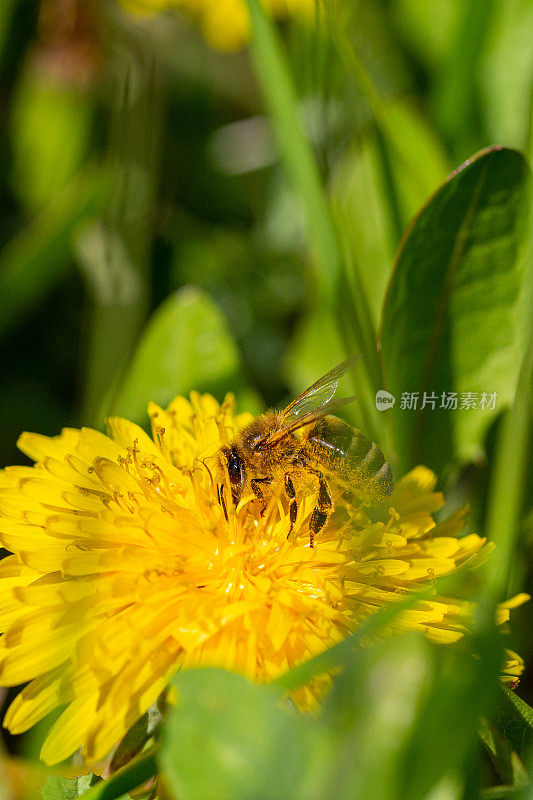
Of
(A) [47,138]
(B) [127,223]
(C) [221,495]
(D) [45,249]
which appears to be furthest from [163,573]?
(A) [47,138]

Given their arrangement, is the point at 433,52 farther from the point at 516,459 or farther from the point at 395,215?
the point at 516,459

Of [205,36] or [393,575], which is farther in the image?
[205,36]

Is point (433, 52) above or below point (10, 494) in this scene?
above

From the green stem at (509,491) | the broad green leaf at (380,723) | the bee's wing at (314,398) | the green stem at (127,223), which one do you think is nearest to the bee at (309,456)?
the bee's wing at (314,398)

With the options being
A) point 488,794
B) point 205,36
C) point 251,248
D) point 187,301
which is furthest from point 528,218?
point 205,36

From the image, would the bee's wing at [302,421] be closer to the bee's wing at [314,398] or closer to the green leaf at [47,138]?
→ the bee's wing at [314,398]

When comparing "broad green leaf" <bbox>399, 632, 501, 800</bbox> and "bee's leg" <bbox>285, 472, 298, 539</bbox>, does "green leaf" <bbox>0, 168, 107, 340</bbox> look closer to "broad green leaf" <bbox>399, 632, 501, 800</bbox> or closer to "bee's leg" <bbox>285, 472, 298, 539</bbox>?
"bee's leg" <bbox>285, 472, 298, 539</bbox>
